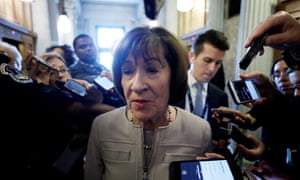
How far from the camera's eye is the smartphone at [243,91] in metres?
0.75

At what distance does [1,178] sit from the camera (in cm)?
68

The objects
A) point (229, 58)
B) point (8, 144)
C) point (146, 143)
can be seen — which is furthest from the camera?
point (229, 58)

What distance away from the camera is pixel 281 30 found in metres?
0.42

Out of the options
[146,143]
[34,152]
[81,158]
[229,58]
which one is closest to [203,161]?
[146,143]

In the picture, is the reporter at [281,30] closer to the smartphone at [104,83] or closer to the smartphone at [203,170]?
the smartphone at [203,170]

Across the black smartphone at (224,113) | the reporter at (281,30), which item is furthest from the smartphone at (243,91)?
the reporter at (281,30)

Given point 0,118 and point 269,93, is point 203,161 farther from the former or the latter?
point 0,118

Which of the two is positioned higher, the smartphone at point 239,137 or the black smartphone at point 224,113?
the black smartphone at point 224,113

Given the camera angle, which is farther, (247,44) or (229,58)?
(229,58)

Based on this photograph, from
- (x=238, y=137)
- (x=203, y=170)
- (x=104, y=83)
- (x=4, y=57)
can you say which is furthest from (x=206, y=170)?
(x=4, y=57)

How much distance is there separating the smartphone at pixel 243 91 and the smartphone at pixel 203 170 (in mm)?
323

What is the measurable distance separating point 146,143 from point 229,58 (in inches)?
70.5

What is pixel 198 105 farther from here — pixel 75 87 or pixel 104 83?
pixel 75 87

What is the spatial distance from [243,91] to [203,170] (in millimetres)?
426
